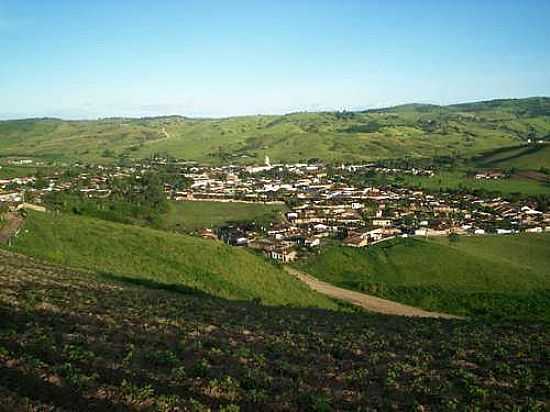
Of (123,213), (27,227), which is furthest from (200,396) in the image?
(123,213)

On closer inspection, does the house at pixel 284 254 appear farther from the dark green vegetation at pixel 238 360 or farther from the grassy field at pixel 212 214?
the dark green vegetation at pixel 238 360

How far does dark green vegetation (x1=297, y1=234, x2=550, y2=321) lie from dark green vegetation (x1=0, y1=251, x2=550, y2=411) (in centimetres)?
1852

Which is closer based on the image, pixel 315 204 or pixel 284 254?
pixel 284 254

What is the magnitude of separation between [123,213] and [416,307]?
1757 inches

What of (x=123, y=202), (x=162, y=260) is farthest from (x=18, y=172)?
(x=162, y=260)

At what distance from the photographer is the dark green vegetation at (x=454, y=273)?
38625mm

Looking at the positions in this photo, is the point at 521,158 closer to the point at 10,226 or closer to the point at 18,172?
the point at 18,172

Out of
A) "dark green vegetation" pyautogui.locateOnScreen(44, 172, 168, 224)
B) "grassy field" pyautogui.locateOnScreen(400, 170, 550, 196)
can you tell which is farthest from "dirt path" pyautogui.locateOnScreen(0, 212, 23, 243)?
"grassy field" pyautogui.locateOnScreen(400, 170, 550, 196)

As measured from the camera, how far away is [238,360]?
12688 millimetres

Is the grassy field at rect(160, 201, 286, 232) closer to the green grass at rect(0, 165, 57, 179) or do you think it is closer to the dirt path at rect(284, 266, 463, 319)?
the dirt path at rect(284, 266, 463, 319)

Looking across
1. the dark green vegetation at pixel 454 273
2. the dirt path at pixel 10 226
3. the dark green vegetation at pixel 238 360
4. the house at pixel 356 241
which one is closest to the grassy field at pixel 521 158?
the dark green vegetation at pixel 454 273

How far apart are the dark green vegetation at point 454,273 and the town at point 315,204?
206 inches

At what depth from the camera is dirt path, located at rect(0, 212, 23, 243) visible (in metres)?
38.7

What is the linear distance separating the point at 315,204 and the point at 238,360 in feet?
275
